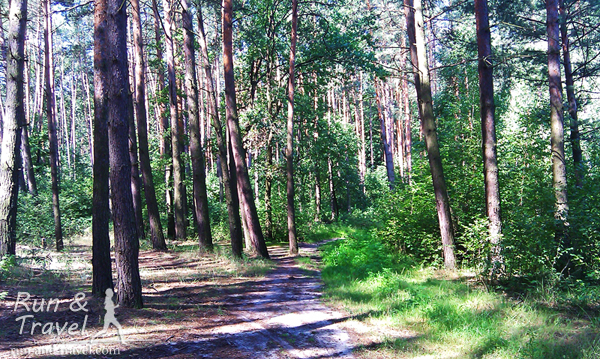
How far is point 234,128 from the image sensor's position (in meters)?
13.4

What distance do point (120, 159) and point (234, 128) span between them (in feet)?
23.7

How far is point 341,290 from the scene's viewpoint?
871 centimetres

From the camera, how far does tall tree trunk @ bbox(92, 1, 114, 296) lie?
23.0 ft

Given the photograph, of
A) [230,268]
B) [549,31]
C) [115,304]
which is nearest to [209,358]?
[115,304]

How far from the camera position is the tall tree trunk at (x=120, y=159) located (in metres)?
6.27

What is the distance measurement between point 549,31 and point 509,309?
731 centimetres

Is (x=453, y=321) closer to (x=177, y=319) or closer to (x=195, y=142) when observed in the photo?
(x=177, y=319)

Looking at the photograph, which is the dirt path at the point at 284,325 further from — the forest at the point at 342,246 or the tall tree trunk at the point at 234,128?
the tall tree trunk at the point at 234,128

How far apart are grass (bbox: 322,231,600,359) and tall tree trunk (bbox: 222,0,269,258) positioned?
16.1ft

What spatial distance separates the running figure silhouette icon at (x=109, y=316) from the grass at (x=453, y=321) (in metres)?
3.31
